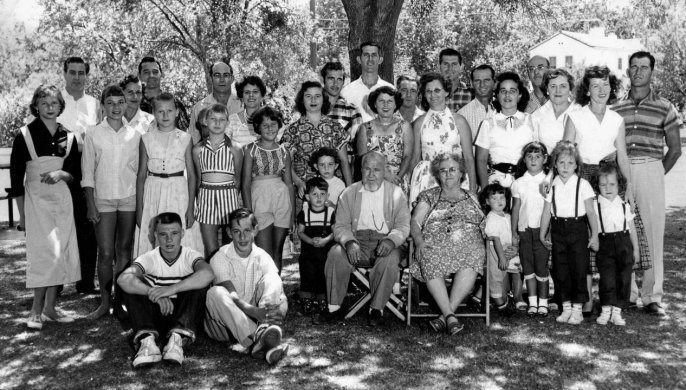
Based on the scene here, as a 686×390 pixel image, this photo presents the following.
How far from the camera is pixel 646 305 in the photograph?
6223 mm

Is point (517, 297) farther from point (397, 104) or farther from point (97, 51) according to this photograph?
point (97, 51)

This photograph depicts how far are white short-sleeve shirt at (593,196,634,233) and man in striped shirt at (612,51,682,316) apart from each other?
0.40 m

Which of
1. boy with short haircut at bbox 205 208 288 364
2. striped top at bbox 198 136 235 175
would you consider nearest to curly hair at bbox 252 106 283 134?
striped top at bbox 198 136 235 175

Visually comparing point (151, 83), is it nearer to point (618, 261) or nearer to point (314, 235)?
point (314, 235)

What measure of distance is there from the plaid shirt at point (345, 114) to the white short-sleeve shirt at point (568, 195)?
6.51ft

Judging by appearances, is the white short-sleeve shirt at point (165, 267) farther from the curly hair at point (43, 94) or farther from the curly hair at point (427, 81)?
the curly hair at point (427, 81)

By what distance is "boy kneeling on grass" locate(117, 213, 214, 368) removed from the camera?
4902 mm

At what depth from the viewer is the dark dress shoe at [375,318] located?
5.77 metres

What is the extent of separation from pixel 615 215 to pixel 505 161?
999 millimetres

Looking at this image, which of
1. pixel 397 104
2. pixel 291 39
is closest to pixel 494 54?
pixel 291 39

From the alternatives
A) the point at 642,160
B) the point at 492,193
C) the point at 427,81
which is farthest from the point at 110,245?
the point at 642,160

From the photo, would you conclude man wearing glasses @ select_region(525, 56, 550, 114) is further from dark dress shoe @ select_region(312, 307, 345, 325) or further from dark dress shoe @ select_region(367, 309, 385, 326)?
dark dress shoe @ select_region(312, 307, 345, 325)

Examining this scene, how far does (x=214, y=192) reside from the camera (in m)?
6.07

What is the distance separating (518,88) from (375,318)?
236 cm
